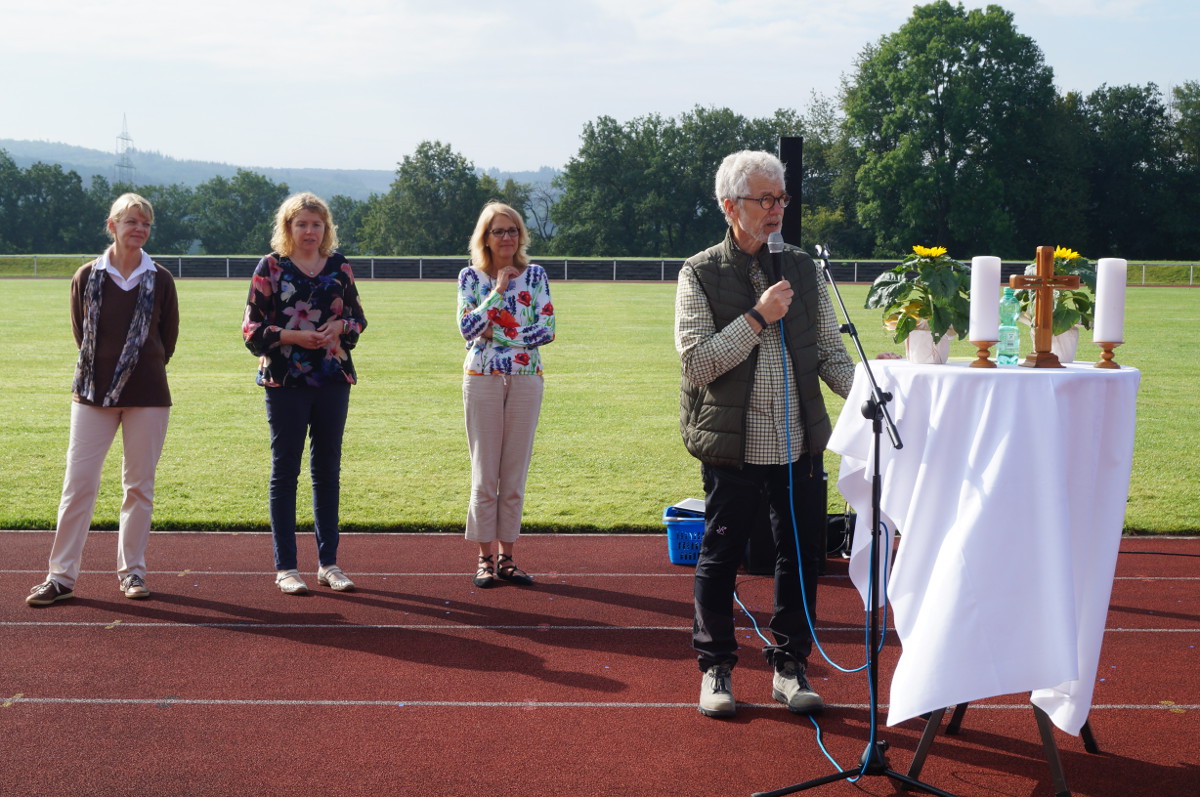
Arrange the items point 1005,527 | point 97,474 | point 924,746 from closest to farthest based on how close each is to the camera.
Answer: point 1005,527, point 924,746, point 97,474

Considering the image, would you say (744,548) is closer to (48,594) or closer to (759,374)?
(759,374)

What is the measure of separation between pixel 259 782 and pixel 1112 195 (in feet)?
227

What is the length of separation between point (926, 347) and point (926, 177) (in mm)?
62366

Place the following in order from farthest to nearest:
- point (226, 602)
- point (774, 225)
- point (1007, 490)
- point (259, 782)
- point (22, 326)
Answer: point (22, 326) < point (226, 602) < point (774, 225) < point (259, 782) < point (1007, 490)

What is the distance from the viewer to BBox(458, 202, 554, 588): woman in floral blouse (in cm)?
623

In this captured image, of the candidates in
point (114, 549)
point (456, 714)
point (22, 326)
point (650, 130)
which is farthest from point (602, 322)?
point (650, 130)

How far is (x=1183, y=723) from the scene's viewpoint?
14.4ft

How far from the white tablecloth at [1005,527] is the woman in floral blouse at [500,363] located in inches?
107

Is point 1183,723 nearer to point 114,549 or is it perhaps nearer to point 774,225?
point 774,225

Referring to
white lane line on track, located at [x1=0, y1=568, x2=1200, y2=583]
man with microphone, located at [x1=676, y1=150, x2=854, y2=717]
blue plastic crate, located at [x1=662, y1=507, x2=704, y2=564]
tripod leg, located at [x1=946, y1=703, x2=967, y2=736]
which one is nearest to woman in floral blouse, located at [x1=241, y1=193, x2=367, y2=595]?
white lane line on track, located at [x1=0, y1=568, x2=1200, y2=583]

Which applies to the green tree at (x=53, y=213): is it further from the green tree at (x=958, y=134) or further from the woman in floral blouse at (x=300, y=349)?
the woman in floral blouse at (x=300, y=349)

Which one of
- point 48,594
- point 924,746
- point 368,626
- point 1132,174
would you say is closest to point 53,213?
point 1132,174

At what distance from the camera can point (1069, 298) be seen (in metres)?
4.47

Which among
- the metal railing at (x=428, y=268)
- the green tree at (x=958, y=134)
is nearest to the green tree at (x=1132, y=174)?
the green tree at (x=958, y=134)
